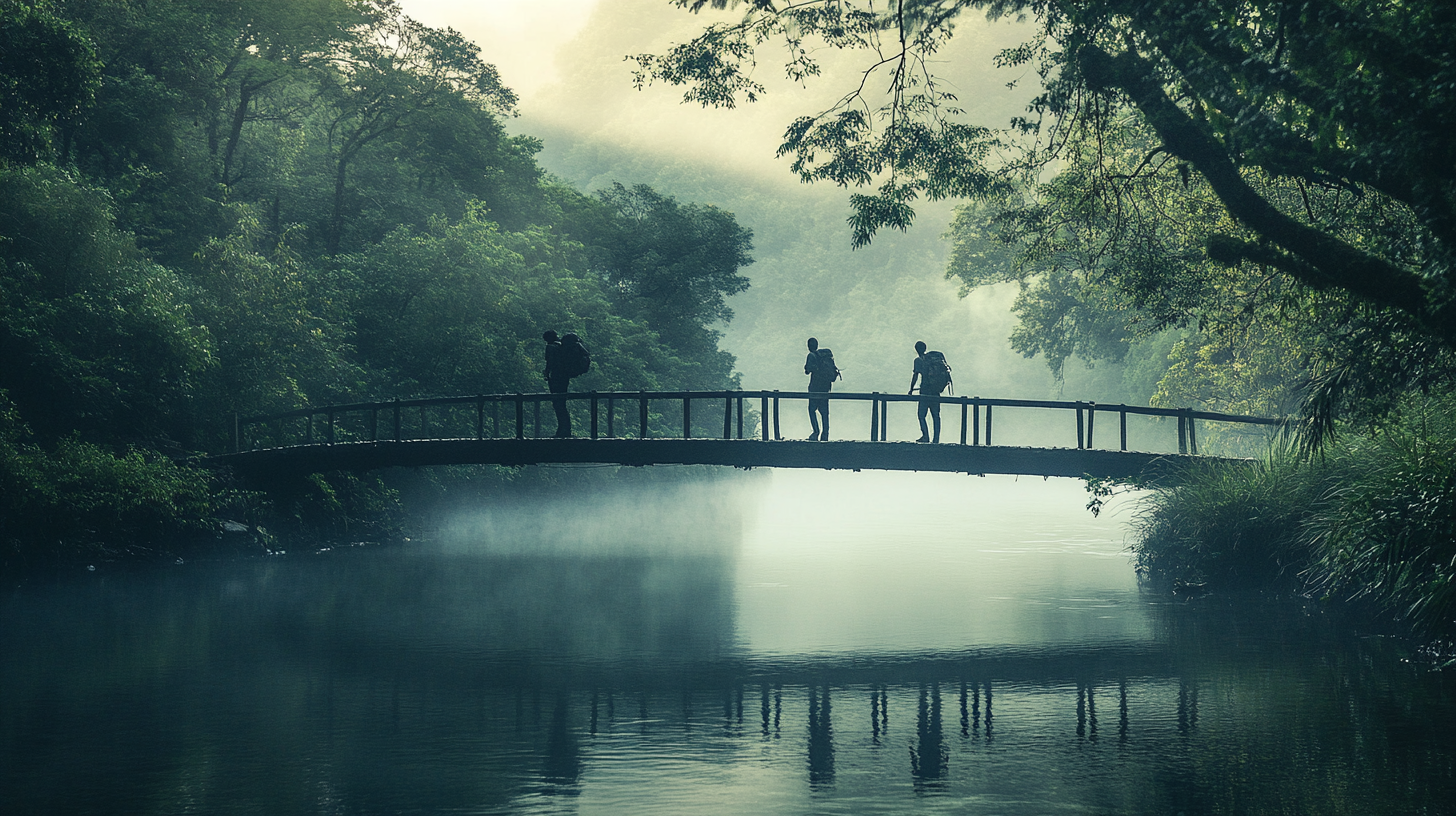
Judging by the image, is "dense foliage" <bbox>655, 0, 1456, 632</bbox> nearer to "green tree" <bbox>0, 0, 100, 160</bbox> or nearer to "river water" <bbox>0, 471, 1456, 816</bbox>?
"river water" <bbox>0, 471, 1456, 816</bbox>

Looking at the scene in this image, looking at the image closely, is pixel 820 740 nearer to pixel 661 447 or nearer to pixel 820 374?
pixel 661 447

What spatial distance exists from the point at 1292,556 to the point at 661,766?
10.6 metres

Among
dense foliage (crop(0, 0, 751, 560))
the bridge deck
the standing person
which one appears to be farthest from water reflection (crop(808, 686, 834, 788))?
dense foliage (crop(0, 0, 751, 560))

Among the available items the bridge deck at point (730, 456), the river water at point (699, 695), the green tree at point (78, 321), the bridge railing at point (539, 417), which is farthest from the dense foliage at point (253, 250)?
the river water at point (699, 695)

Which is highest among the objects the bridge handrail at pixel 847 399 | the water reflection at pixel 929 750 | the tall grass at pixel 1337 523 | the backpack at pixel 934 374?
the backpack at pixel 934 374

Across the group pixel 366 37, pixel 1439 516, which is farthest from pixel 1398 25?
pixel 366 37

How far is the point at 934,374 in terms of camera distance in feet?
66.3

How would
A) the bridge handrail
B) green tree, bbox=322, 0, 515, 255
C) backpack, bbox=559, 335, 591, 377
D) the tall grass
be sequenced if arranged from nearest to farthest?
the tall grass, the bridge handrail, backpack, bbox=559, 335, 591, 377, green tree, bbox=322, 0, 515, 255

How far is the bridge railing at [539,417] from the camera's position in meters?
18.8

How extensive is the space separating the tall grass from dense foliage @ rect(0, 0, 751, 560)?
1544 cm

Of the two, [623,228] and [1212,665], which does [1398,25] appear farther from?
[623,228]

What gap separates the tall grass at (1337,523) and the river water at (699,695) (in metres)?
0.74

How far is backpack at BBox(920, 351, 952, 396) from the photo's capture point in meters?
20.1

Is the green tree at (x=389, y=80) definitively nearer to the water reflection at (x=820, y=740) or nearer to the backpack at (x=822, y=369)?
the backpack at (x=822, y=369)
